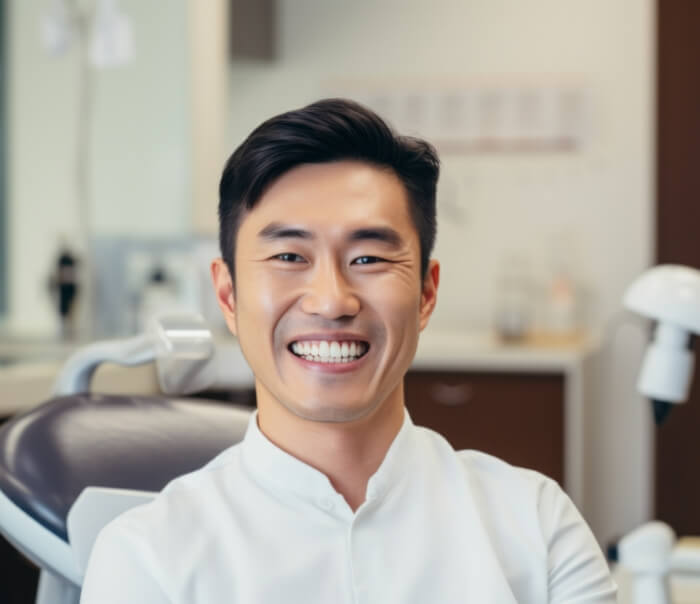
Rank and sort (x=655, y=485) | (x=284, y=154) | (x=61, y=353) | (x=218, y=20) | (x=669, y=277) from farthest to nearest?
(x=655, y=485), (x=218, y=20), (x=61, y=353), (x=669, y=277), (x=284, y=154)

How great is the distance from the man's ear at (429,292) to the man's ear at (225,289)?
0.18 metres

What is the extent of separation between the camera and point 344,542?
997 mm

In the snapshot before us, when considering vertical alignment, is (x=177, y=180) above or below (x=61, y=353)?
above

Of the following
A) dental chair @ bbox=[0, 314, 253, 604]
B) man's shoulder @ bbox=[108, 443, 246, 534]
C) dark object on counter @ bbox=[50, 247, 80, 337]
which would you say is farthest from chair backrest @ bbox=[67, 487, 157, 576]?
dark object on counter @ bbox=[50, 247, 80, 337]

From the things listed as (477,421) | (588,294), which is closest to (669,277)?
(477,421)

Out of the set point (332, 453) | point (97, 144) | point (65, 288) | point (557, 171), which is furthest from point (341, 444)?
point (557, 171)

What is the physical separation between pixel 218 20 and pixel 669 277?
254 cm

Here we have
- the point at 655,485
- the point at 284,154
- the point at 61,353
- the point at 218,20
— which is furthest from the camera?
the point at 655,485

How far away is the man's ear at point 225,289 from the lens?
3.47 feet

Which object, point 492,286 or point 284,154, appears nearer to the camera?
point 284,154

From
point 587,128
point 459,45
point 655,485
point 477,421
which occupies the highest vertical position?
point 459,45

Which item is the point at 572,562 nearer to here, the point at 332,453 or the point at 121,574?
the point at 332,453

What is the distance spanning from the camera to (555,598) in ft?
3.30

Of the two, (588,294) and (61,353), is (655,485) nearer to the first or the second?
(588,294)
